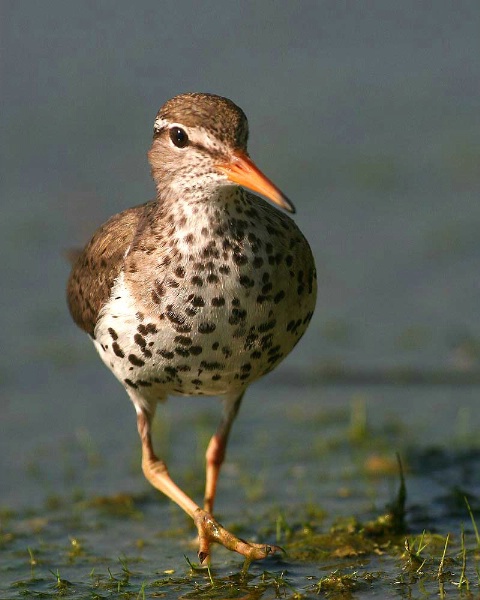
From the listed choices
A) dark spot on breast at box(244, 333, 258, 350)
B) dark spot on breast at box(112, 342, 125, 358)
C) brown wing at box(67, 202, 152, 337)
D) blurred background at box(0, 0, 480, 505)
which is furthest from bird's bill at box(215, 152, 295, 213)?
blurred background at box(0, 0, 480, 505)

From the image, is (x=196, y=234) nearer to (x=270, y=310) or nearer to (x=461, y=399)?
(x=270, y=310)

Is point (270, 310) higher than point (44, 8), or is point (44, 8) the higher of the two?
point (44, 8)

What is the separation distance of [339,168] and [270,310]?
283 inches

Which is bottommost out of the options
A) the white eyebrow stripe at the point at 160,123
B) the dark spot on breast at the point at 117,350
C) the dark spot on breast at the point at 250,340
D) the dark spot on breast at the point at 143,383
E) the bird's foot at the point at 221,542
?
the bird's foot at the point at 221,542

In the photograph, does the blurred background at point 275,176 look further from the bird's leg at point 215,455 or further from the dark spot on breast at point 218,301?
the dark spot on breast at point 218,301

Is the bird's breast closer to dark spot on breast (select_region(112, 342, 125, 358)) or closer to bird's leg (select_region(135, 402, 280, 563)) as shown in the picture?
dark spot on breast (select_region(112, 342, 125, 358))

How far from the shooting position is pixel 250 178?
6.26 m

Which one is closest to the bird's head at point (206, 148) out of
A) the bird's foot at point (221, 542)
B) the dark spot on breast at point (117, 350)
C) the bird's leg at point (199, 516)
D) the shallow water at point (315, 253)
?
the dark spot on breast at point (117, 350)

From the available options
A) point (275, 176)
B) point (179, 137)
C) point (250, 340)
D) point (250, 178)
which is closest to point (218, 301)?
point (250, 340)

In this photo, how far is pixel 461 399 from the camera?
9.84 metres

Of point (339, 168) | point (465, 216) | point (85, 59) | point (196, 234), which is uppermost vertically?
point (85, 59)

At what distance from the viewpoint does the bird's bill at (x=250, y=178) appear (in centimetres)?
621

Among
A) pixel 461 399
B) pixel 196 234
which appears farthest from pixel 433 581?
pixel 461 399

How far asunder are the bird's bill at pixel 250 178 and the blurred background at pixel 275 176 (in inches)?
135
